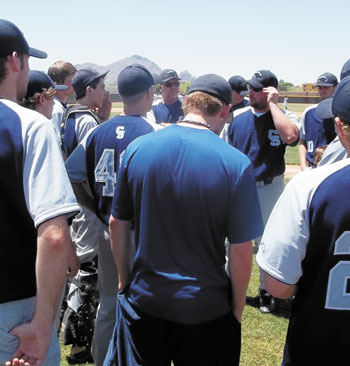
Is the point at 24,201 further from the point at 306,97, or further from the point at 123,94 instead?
the point at 306,97

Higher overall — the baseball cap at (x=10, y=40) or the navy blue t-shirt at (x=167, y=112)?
the baseball cap at (x=10, y=40)

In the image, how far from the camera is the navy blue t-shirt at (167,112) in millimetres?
7301

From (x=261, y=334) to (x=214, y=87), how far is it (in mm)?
2808

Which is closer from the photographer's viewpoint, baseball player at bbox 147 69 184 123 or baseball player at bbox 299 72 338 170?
baseball player at bbox 299 72 338 170

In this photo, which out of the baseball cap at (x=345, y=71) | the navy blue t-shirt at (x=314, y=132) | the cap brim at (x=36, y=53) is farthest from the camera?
the navy blue t-shirt at (x=314, y=132)

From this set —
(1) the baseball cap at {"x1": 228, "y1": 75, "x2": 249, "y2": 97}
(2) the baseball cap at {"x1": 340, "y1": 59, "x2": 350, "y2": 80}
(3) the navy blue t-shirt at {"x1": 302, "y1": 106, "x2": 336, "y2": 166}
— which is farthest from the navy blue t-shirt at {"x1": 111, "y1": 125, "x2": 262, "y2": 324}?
(1) the baseball cap at {"x1": 228, "y1": 75, "x2": 249, "y2": 97}

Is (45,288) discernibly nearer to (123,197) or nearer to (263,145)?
(123,197)

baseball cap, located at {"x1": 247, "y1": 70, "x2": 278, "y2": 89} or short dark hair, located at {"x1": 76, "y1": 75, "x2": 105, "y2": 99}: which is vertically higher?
baseball cap, located at {"x1": 247, "y1": 70, "x2": 278, "y2": 89}

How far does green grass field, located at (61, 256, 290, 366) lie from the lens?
153 inches

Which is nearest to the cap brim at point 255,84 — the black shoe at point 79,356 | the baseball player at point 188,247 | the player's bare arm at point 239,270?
the baseball player at point 188,247

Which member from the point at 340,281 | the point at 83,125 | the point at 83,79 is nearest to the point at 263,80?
the point at 83,79

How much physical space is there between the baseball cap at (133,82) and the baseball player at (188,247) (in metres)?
1.15

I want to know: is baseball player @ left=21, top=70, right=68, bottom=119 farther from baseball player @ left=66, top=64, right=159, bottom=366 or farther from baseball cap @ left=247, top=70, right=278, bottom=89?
baseball cap @ left=247, top=70, right=278, bottom=89

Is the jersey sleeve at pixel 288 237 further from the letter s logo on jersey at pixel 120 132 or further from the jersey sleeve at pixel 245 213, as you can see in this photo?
the letter s logo on jersey at pixel 120 132
